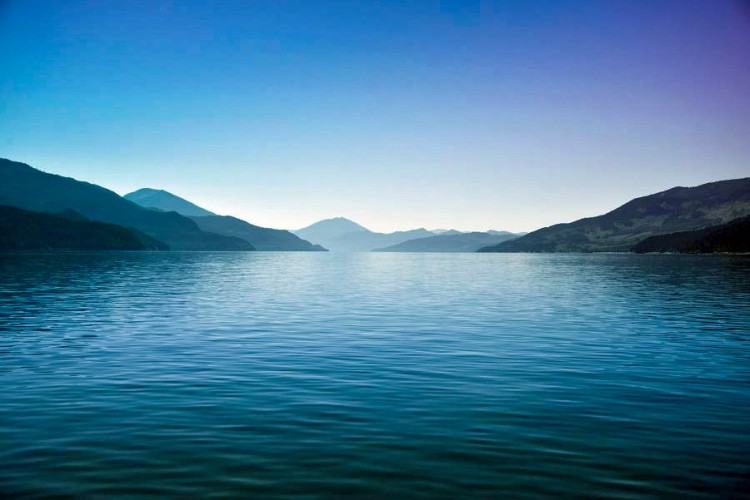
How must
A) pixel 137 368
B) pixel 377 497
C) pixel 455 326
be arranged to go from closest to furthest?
pixel 377 497 → pixel 137 368 → pixel 455 326

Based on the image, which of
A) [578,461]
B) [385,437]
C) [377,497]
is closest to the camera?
[377,497]

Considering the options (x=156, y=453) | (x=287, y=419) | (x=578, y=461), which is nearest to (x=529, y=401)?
(x=578, y=461)

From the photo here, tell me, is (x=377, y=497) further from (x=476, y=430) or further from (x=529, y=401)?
(x=529, y=401)

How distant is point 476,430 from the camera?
50.5ft

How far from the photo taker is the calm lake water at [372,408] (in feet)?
38.9

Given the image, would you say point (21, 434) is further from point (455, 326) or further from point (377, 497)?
point (455, 326)

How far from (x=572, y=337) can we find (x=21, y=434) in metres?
31.0

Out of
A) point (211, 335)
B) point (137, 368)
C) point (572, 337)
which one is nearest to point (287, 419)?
point (137, 368)

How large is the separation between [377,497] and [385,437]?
393 cm

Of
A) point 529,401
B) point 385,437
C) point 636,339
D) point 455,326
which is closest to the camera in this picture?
point 385,437

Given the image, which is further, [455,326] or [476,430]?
[455,326]

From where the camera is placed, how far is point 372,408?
699 inches

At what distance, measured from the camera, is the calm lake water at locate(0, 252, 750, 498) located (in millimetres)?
11844

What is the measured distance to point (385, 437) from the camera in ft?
48.3
